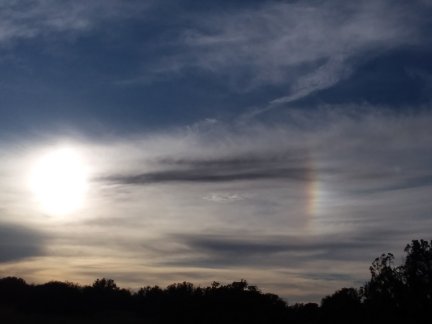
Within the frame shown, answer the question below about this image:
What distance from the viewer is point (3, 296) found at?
98.1 metres

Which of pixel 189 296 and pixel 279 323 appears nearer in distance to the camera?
pixel 279 323

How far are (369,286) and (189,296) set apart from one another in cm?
2398

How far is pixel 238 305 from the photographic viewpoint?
86500mm

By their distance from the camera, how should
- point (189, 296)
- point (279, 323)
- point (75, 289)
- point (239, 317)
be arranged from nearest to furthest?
point (239, 317), point (279, 323), point (189, 296), point (75, 289)

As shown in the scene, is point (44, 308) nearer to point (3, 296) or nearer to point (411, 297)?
point (3, 296)

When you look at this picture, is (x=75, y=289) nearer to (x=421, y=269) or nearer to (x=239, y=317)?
(x=239, y=317)

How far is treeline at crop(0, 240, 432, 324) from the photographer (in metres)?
83.8

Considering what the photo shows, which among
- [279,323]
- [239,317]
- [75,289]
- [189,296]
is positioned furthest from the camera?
[75,289]

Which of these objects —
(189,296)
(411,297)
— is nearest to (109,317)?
(189,296)

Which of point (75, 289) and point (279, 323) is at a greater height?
point (75, 289)

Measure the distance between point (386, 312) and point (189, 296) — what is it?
26.1 meters

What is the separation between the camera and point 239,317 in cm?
8138

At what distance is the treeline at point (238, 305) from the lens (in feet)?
275

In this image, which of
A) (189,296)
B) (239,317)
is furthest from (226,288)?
(239,317)
